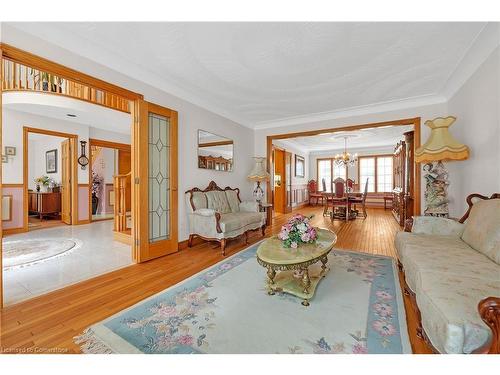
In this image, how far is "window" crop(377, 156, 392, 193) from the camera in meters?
9.18

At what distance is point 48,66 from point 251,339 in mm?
3081

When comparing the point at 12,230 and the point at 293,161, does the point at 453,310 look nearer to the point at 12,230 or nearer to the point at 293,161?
the point at 12,230

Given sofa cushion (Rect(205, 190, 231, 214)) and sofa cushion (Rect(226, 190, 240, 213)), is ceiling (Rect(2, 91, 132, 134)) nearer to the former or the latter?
sofa cushion (Rect(205, 190, 231, 214))

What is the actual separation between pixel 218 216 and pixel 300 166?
6911mm

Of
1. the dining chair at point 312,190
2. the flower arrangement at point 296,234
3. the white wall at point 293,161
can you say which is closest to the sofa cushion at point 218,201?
the flower arrangement at point 296,234

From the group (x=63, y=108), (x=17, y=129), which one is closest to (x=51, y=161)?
(x=17, y=129)

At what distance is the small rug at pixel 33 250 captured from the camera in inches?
116

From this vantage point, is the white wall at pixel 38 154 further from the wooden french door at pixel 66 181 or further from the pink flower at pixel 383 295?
the pink flower at pixel 383 295

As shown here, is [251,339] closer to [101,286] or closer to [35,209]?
[101,286]

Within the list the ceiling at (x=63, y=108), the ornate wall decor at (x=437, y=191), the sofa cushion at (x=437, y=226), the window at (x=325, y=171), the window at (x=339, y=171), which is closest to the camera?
the sofa cushion at (x=437, y=226)

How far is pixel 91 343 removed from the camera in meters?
1.48

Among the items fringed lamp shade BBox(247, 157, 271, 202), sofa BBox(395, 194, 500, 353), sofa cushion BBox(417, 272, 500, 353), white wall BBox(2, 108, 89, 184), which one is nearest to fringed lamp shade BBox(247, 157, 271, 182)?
fringed lamp shade BBox(247, 157, 271, 202)

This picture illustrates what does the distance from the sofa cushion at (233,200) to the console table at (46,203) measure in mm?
5352

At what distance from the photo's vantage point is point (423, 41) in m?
2.35
